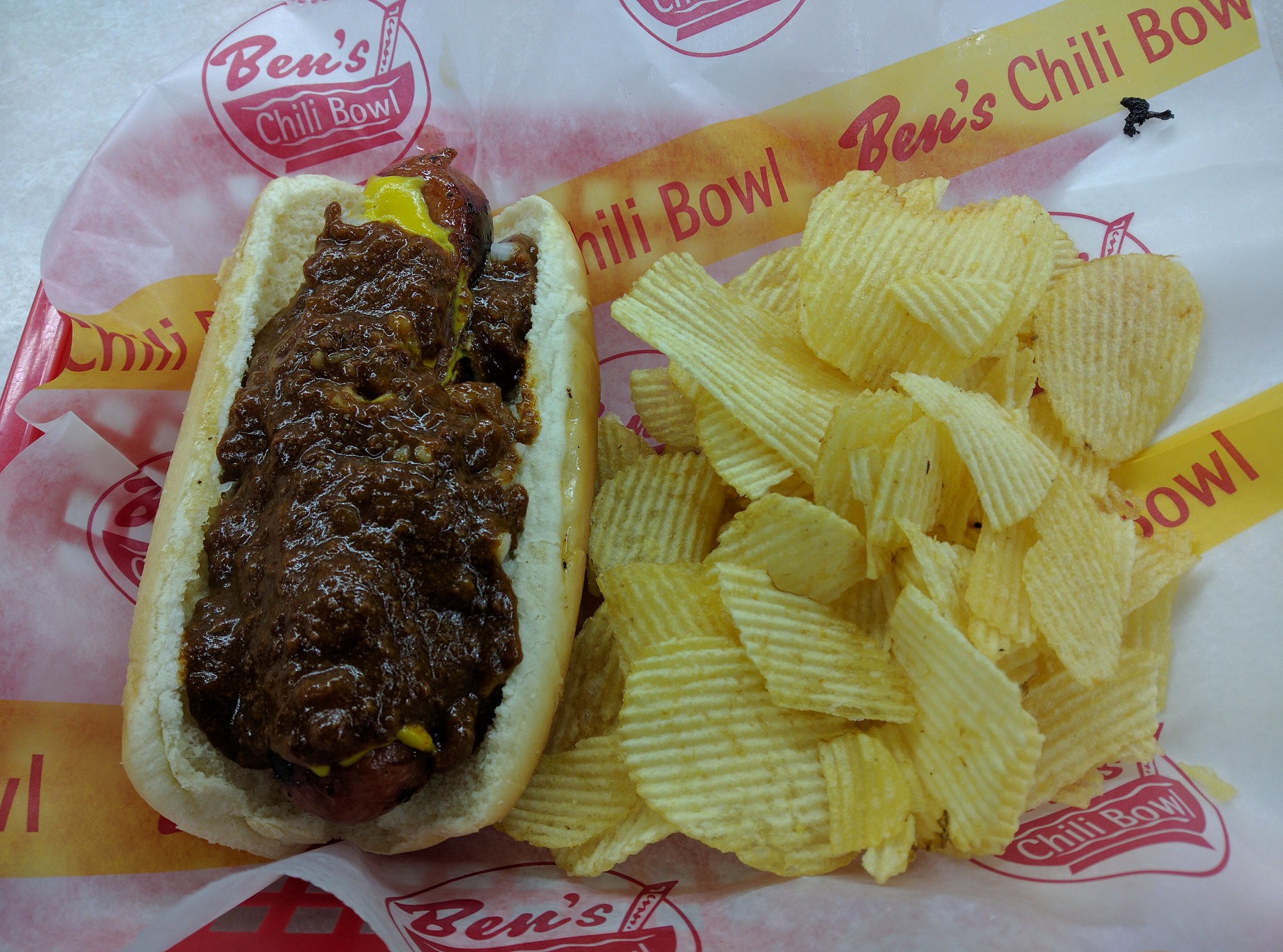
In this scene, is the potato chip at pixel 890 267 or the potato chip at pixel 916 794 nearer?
the potato chip at pixel 916 794

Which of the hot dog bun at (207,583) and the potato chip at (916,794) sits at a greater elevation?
the hot dog bun at (207,583)

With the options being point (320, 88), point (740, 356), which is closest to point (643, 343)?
point (740, 356)

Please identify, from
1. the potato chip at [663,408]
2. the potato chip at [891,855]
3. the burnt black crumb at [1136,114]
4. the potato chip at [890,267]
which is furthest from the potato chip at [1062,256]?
the potato chip at [891,855]

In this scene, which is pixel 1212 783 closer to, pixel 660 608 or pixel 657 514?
pixel 660 608

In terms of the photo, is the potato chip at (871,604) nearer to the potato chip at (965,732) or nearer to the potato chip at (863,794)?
the potato chip at (965,732)

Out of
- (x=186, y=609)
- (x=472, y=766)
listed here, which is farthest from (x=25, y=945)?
(x=472, y=766)

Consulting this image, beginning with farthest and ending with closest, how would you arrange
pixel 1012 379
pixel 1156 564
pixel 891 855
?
1. pixel 1012 379
2. pixel 1156 564
3. pixel 891 855

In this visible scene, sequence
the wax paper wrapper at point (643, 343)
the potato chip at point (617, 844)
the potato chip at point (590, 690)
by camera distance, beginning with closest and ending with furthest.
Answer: the wax paper wrapper at point (643, 343) → the potato chip at point (617, 844) → the potato chip at point (590, 690)
